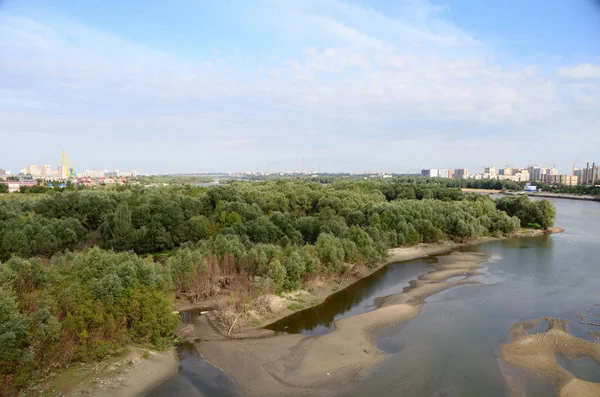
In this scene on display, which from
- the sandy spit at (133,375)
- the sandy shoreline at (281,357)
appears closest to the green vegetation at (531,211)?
the sandy shoreline at (281,357)

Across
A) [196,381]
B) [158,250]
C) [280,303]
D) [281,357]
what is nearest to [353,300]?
[280,303]

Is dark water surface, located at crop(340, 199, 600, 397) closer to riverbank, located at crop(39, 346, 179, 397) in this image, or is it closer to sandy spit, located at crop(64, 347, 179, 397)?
sandy spit, located at crop(64, 347, 179, 397)

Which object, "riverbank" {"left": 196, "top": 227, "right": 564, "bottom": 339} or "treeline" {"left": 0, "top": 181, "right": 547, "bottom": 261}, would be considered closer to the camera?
"riverbank" {"left": 196, "top": 227, "right": 564, "bottom": 339}

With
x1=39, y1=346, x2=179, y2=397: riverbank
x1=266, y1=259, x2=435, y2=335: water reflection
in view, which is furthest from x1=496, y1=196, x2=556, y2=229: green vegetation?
x1=39, y1=346, x2=179, y2=397: riverbank

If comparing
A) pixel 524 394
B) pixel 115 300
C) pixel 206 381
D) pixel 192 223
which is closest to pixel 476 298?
pixel 524 394

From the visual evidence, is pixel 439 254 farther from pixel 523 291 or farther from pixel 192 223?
pixel 192 223

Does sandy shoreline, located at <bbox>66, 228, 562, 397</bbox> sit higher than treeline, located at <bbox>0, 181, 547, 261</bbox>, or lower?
lower
